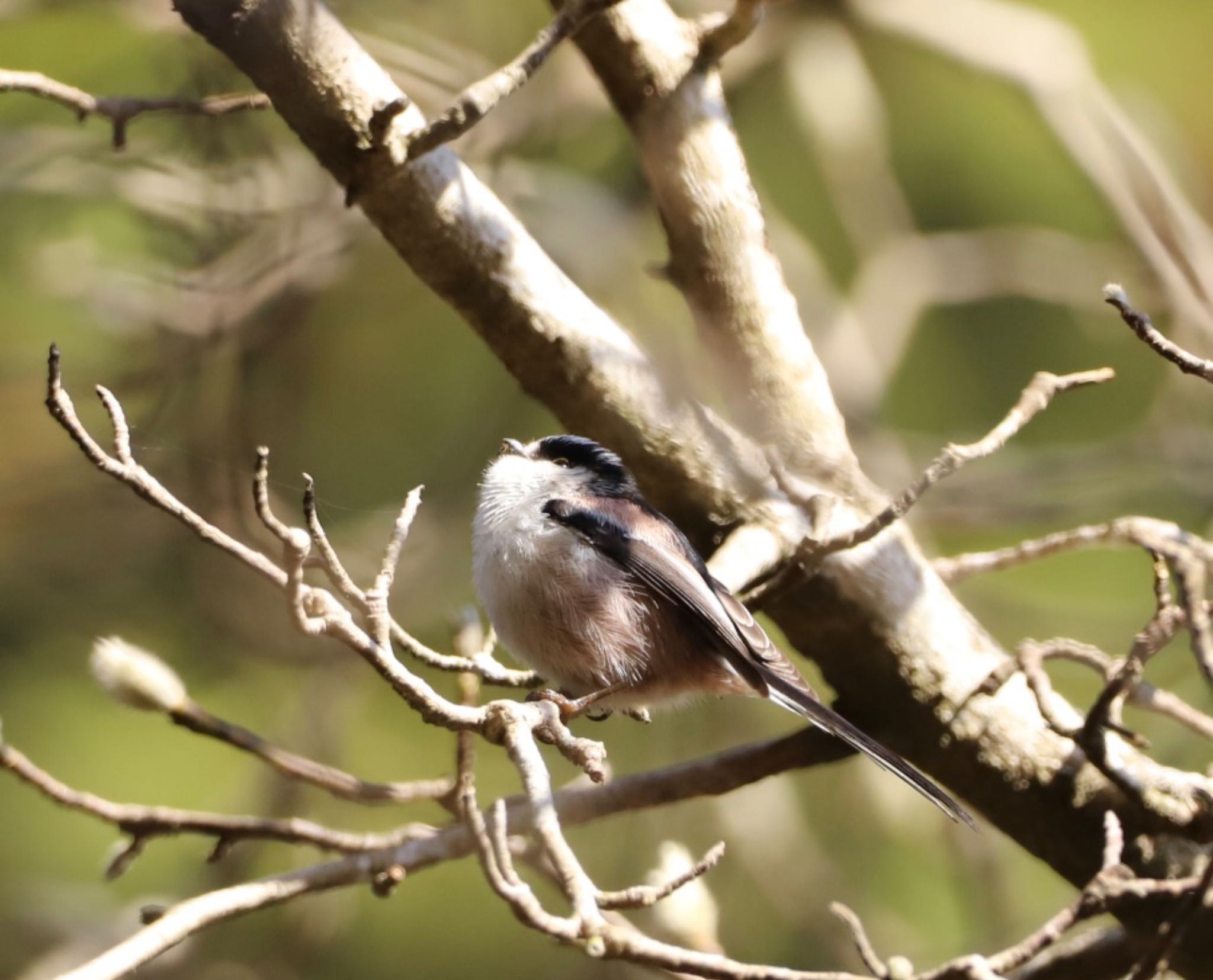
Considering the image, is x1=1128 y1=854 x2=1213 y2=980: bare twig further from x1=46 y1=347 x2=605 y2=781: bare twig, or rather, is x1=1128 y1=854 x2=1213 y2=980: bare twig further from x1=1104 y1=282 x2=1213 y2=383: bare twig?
x1=46 y1=347 x2=605 y2=781: bare twig

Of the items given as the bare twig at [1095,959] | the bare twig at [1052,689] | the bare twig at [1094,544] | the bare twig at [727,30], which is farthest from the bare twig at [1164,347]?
the bare twig at [1095,959]

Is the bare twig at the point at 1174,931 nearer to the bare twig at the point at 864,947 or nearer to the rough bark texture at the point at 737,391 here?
the rough bark texture at the point at 737,391

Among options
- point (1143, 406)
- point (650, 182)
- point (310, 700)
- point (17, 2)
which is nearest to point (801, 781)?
point (310, 700)

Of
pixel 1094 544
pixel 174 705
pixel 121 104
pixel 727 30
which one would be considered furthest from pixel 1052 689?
pixel 121 104

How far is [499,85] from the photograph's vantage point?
1.59 meters

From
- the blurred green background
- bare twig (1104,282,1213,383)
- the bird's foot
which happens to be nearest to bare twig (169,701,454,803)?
the bird's foot

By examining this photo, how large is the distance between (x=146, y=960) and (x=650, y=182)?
4.56 feet

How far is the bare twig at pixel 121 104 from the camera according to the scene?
187 cm

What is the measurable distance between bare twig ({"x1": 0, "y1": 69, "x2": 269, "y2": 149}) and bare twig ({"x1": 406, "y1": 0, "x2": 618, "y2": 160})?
0.39 meters

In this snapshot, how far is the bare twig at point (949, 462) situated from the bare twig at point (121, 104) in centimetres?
103

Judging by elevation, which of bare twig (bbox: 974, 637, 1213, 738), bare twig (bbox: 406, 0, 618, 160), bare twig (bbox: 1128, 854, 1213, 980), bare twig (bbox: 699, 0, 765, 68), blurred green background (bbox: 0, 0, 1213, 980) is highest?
bare twig (bbox: 699, 0, 765, 68)

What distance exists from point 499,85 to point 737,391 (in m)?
0.73

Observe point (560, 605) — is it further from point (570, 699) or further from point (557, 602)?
point (570, 699)

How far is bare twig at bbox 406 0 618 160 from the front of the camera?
1.58 meters
